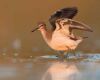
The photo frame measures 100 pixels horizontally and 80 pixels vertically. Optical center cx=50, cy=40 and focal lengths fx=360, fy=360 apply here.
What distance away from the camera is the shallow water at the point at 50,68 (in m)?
1.30

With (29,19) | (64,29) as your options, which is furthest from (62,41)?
(29,19)

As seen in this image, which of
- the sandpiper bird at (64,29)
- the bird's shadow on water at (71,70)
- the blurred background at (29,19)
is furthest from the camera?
the blurred background at (29,19)

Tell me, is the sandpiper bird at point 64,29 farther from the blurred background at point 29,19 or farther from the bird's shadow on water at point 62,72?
the blurred background at point 29,19

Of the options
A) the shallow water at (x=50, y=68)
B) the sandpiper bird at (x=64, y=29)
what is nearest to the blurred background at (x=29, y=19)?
the shallow water at (x=50, y=68)

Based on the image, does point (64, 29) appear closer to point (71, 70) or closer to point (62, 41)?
point (62, 41)

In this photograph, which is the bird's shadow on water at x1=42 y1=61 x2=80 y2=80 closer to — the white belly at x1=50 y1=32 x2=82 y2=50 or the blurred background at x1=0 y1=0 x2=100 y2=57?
the white belly at x1=50 y1=32 x2=82 y2=50

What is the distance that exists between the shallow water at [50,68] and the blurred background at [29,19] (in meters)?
0.15

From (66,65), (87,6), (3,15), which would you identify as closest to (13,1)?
(3,15)

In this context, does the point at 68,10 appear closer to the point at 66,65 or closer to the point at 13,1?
the point at 66,65

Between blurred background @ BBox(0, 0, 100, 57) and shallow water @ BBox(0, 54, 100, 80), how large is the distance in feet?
0.48

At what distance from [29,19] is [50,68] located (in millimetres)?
550

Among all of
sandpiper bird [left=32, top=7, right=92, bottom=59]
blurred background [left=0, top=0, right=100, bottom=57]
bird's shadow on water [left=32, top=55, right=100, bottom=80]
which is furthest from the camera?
blurred background [left=0, top=0, right=100, bottom=57]

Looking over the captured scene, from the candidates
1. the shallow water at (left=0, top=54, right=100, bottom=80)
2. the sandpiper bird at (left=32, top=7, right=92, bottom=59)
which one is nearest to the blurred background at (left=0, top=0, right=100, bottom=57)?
the shallow water at (left=0, top=54, right=100, bottom=80)

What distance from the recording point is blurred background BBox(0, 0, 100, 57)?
1996mm
